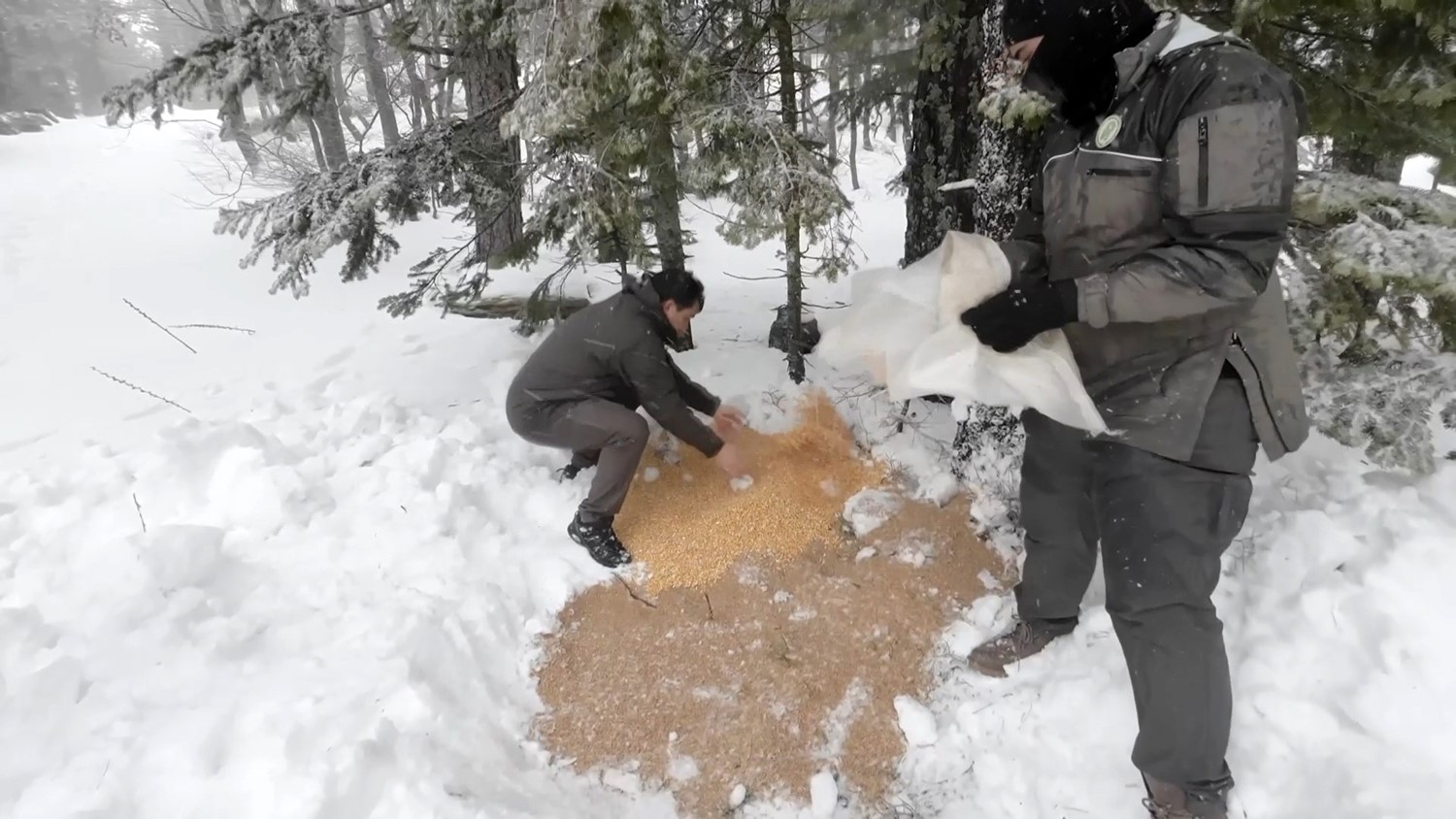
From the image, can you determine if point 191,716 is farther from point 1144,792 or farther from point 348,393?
point 1144,792

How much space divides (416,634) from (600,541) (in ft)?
3.27

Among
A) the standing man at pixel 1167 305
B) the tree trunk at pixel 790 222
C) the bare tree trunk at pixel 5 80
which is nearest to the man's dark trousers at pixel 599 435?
the tree trunk at pixel 790 222

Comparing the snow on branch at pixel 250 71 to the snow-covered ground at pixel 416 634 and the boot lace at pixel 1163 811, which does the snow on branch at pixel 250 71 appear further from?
the boot lace at pixel 1163 811

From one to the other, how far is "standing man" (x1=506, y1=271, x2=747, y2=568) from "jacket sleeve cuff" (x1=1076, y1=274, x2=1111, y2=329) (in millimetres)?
2126

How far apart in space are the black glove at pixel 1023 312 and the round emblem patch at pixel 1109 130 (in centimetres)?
41

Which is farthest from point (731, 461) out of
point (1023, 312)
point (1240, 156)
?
point (1240, 156)

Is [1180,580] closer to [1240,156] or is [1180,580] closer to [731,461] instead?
[1240,156]

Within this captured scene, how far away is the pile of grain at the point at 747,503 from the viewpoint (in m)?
3.72

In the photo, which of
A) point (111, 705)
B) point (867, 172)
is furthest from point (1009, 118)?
point (867, 172)

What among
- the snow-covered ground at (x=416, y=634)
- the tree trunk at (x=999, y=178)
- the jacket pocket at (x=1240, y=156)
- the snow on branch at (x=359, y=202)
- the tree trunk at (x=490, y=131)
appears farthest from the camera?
the tree trunk at (x=490, y=131)

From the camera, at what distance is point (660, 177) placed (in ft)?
14.8

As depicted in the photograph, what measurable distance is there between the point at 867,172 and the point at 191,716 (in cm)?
2502

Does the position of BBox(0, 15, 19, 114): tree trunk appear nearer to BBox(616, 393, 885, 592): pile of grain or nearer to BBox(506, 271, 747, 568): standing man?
BBox(506, 271, 747, 568): standing man

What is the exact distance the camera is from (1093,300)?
75.1 inches
